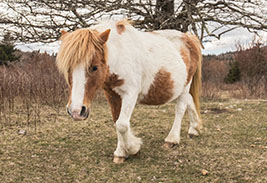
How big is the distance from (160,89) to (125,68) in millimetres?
774

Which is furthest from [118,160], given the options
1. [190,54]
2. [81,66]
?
[190,54]

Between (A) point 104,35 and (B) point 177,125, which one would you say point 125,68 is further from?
(B) point 177,125

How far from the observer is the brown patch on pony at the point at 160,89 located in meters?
3.87

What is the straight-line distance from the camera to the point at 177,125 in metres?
4.57

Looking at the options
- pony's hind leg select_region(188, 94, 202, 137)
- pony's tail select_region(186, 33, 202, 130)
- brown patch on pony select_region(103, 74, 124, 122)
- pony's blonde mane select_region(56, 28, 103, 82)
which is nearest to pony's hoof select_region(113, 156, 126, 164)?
brown patch on pony select_region(103, 74, 124, 122)

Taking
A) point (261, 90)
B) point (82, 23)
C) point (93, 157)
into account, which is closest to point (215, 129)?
point (93, 157)

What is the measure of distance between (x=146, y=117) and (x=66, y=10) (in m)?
3.80

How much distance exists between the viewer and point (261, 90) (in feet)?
39.7

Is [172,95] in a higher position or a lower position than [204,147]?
higher

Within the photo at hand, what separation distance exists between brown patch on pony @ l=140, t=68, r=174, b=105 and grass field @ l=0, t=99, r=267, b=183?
0.82 meters

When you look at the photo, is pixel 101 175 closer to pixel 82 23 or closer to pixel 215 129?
pixel 215 129

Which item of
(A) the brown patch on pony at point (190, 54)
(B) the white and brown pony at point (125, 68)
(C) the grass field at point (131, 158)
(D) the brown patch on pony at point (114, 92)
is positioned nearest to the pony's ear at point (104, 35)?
(B) the white and brown pony at point (125, 68)

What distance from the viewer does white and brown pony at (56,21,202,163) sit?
2.84m

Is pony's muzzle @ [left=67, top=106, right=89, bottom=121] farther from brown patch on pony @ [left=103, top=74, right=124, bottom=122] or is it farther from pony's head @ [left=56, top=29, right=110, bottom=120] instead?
brown patch on pony @ [left=103, top=74, right=124, bottom=122]
